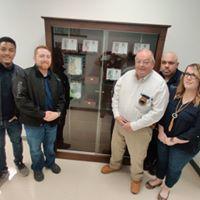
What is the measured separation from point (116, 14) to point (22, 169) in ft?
6.85

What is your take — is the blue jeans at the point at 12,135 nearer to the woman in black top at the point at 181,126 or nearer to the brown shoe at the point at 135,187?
the brown shoe at the point at 135,187

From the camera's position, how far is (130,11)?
2.33 meters

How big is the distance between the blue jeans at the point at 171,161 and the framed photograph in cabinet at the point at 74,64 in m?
1.23

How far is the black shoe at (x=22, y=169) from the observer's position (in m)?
2.29

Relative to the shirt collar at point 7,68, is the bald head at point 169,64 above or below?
above

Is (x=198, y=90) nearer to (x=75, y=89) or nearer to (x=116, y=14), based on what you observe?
(x=116, y=14)

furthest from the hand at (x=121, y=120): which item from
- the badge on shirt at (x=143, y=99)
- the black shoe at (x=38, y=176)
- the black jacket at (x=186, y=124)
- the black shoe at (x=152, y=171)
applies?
the black shoe at (x=38, y=176)

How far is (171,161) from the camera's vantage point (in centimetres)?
190

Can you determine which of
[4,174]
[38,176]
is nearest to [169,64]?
[38,176]

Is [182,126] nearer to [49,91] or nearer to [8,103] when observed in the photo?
[49,91]

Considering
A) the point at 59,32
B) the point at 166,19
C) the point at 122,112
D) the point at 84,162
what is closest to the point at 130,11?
the point at 166,19

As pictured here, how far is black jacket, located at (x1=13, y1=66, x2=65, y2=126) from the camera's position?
1.80m

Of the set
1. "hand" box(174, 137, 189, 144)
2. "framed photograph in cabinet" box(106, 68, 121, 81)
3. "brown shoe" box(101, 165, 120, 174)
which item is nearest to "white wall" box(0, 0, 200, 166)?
"framed photograph in cabinet" box(106, 68, 121, 81)

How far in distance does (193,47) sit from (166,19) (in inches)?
18.9
